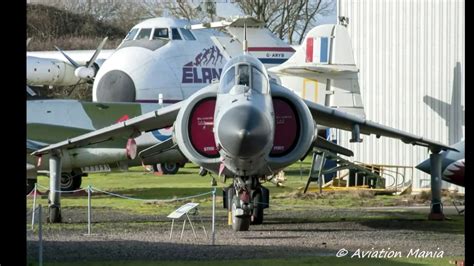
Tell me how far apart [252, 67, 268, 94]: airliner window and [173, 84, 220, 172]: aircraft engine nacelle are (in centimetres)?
69

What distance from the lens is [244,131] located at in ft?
40.2

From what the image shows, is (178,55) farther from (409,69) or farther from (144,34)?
(409,69)

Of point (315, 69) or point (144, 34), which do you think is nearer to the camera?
point (315, 69)

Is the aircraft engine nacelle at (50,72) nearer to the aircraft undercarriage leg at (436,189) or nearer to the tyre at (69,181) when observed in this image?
the tyre at (69,181)

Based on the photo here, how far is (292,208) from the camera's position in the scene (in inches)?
695

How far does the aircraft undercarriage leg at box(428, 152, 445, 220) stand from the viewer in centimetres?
1569

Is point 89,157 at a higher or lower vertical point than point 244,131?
lower

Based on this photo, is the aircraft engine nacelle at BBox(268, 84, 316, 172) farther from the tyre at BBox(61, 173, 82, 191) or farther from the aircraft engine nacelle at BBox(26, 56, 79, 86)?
the aircraft engine nacelle at BBox(26, 56, 79, 86)

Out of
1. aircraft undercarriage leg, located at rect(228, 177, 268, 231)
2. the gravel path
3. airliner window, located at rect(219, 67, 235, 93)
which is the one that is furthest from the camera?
airliner window, located at rect(219, 67, 235, 93)

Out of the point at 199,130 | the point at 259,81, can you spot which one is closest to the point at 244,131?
the point at 259,81

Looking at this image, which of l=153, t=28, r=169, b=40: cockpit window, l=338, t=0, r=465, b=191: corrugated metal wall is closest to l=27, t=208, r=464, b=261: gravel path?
l=338, t=0, r=465, b=191: corrugated metal wall

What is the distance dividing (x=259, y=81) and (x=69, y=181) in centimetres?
829

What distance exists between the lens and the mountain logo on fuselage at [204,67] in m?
27.6
